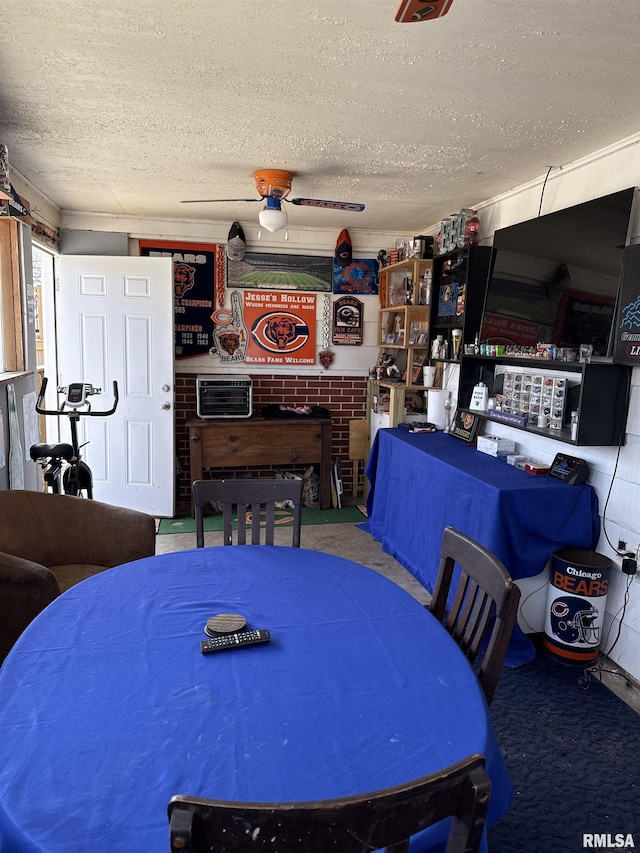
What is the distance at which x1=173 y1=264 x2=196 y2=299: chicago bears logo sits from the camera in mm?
4938

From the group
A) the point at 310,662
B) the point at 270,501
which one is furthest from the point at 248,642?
the point at 270,501

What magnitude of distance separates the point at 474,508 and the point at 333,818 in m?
2.34

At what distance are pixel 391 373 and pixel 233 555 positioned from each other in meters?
3.33

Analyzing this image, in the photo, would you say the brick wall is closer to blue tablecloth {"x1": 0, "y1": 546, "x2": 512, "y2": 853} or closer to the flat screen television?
the flat screen television

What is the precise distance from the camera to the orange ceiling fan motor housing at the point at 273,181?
11.0ft

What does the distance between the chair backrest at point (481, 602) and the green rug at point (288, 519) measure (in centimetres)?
287

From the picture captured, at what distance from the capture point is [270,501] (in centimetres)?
237

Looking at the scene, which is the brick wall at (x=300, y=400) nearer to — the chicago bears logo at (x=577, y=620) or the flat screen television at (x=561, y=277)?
the flat screen television at (x=561, y=277)

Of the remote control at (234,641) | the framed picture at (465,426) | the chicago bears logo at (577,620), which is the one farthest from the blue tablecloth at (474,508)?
the remote control at (234,641)

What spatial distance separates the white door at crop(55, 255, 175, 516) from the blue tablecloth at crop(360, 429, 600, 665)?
75.7 inches

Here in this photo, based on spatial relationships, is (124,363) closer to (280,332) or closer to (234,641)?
(280,332)

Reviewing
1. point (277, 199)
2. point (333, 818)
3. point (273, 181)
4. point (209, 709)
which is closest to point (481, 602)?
point (209, 709)

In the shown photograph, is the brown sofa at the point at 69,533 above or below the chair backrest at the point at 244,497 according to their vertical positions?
below

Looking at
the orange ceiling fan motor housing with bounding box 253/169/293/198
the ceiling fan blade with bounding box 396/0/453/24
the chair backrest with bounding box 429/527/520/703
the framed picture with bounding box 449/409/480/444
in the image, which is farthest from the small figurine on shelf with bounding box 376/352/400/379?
the ceiling fan blade with bounding box 396/0/453/24
